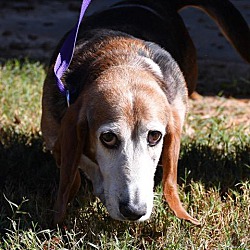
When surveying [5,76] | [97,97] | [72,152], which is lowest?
[5,76]

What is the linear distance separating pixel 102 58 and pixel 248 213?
119 cm

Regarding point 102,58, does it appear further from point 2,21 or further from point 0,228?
point 2,21

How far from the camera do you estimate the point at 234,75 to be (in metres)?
7.32

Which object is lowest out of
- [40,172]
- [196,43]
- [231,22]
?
[196,43]

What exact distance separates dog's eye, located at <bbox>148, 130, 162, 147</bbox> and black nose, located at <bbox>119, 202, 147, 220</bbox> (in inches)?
12.9

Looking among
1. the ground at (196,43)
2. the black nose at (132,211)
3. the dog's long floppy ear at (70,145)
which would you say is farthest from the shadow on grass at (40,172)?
the ground at (196,43)

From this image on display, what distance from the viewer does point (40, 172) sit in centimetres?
473

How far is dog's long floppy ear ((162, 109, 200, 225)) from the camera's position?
387 centimetres

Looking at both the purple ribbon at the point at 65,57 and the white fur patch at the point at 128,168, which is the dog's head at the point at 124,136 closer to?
the white fur patch at the point at 128,168

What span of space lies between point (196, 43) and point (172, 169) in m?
4.90

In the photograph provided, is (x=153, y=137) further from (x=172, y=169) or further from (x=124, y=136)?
(x=172, y=169)

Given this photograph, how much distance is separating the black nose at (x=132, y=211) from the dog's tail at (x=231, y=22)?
2106mm

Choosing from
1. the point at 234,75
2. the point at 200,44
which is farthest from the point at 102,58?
the point at 200,44

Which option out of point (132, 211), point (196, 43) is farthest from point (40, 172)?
point (196, 43)
